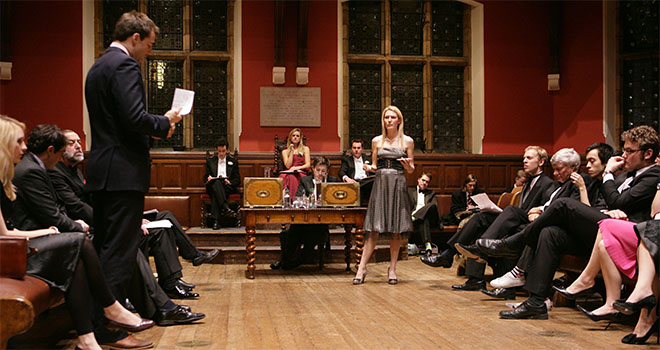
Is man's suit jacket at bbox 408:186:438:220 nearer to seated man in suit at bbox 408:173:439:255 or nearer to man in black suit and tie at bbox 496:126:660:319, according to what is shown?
seated man in suit at bbox 408:173:439:255

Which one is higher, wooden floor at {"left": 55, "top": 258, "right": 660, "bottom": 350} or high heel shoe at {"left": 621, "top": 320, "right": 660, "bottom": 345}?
high heel shoe at {"left": 621, "top": 320, "right": 660, "bottom": 345}

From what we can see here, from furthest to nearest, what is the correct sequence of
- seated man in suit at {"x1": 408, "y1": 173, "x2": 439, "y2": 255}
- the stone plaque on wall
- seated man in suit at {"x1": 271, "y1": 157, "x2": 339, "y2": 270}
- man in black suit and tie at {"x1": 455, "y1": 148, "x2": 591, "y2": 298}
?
1. the stone plaque on wall
2. seated man in suit at {"x1": 408, "y1": 173, "x2": 439, "y2": 255}
3. seated man in suit at {"x1": 271, "y1": 157, "x2": 339, "y2": 270}
4. man in black suit and tie at {"x1": 455, "y1": 148, "x2": 591, "y2": 298}

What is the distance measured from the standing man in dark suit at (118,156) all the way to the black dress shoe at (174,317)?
670 millimetres

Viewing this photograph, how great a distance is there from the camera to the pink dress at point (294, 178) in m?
8.48

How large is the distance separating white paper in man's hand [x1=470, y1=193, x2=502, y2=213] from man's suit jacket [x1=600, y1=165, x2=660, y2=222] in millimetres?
1312

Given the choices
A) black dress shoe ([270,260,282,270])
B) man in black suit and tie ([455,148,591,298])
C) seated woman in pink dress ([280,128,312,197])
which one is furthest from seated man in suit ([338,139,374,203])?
man in black suit and tie ([455,148,591,298])

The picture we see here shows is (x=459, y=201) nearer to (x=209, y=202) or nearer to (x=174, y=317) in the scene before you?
(x=209, y=202)

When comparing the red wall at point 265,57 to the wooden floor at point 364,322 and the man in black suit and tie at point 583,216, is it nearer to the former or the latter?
the wooden floor at point 364,322

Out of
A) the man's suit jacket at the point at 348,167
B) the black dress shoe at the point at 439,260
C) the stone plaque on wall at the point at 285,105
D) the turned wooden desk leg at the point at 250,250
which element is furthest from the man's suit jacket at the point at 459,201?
the turned wooden desk leg at the point at 250,250

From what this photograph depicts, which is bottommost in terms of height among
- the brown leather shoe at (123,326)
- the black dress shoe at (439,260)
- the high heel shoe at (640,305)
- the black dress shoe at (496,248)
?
the black dress shoe at (439,260)

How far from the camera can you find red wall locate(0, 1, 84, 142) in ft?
31.1

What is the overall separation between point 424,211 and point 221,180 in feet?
9.32

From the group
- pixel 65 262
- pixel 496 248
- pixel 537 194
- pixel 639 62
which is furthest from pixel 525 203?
pixel 639 62

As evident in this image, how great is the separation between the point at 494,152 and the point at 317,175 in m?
4.56
